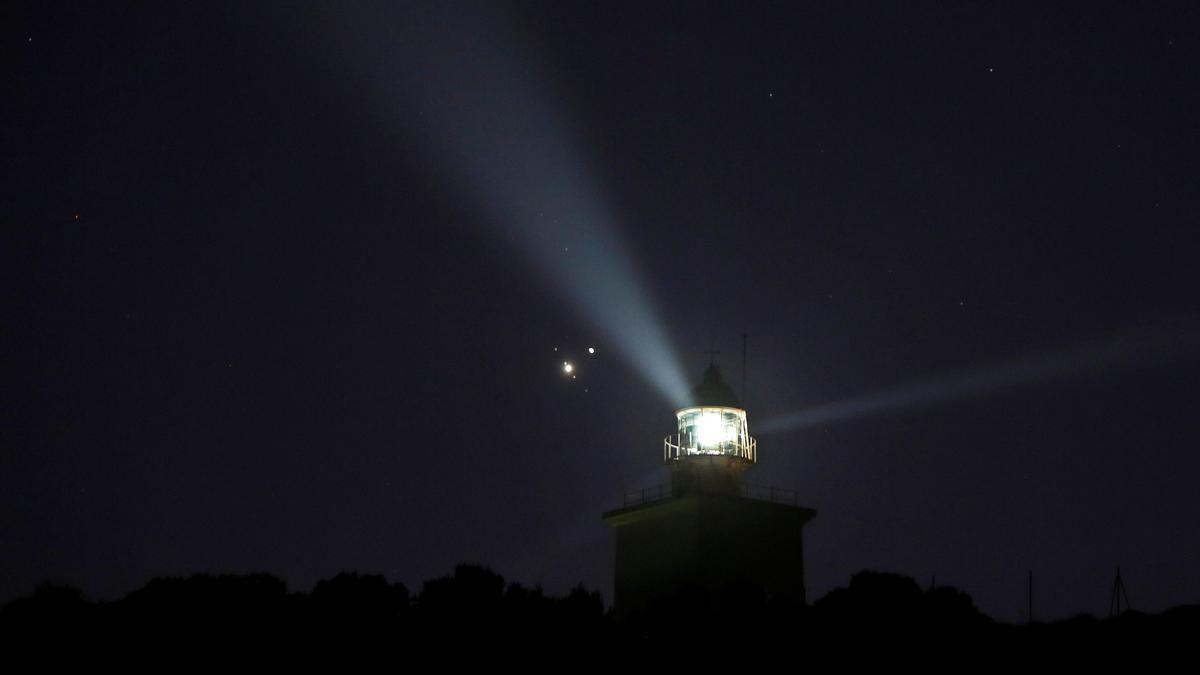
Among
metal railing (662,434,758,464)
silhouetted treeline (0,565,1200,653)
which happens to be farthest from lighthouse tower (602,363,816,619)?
silhouetted treeline (0,565,1200,653)

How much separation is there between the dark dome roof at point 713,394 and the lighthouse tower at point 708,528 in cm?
4

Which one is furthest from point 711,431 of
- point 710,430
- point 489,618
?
point 489,618

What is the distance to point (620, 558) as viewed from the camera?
A: 138ft

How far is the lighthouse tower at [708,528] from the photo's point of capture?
1543 inches

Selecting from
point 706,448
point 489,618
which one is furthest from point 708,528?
point 489,618

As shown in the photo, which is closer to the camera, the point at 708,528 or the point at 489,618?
the point at 489,618

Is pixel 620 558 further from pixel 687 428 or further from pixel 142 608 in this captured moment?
pixel 142 608

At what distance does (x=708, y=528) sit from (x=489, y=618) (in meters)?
10.8

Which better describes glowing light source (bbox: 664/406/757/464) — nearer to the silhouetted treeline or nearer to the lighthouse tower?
the lighthouse tower

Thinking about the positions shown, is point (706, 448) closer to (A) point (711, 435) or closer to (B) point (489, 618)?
(A) point (711, 435)

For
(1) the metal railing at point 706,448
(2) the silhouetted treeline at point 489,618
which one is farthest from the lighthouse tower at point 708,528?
(2) the silhouetted treeline at point 489,618

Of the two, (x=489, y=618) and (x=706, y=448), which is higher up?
(x=706, y=448)

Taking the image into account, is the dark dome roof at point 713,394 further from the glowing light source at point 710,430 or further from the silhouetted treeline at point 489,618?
the silhouetted treeline at point 489,618

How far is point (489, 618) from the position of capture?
30266mm
